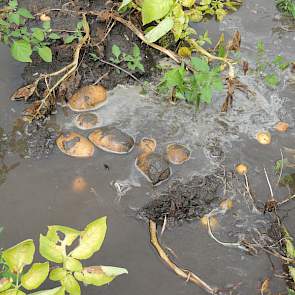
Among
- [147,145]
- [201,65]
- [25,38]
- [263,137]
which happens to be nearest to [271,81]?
[263,137]

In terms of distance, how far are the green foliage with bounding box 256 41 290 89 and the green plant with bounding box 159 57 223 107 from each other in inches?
22.4

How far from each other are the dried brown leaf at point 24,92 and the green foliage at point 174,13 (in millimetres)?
737

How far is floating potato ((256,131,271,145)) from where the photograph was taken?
2809mm

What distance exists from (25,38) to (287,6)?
2.08 meters

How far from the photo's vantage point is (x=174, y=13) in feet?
9.68

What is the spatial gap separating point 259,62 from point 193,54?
48 cm

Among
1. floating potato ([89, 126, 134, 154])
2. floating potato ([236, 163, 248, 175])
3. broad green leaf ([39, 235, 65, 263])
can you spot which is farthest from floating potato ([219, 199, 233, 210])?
broad green leaf ([39, 235, 65, 263])

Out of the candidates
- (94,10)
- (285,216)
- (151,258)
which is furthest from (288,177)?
(94,10)

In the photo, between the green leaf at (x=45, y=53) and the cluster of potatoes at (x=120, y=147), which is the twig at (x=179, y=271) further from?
the green leaf at (x=45, y=53)

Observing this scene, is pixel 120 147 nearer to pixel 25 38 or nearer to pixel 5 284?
pixel 25 38

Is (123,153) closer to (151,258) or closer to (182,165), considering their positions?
(182,165)

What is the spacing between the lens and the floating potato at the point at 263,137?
2809 millimetres

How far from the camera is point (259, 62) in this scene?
328cm

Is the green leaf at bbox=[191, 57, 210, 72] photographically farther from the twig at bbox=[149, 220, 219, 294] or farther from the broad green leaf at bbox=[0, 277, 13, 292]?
the broad green leaf at bbox=[0, 277, 13, 292]
